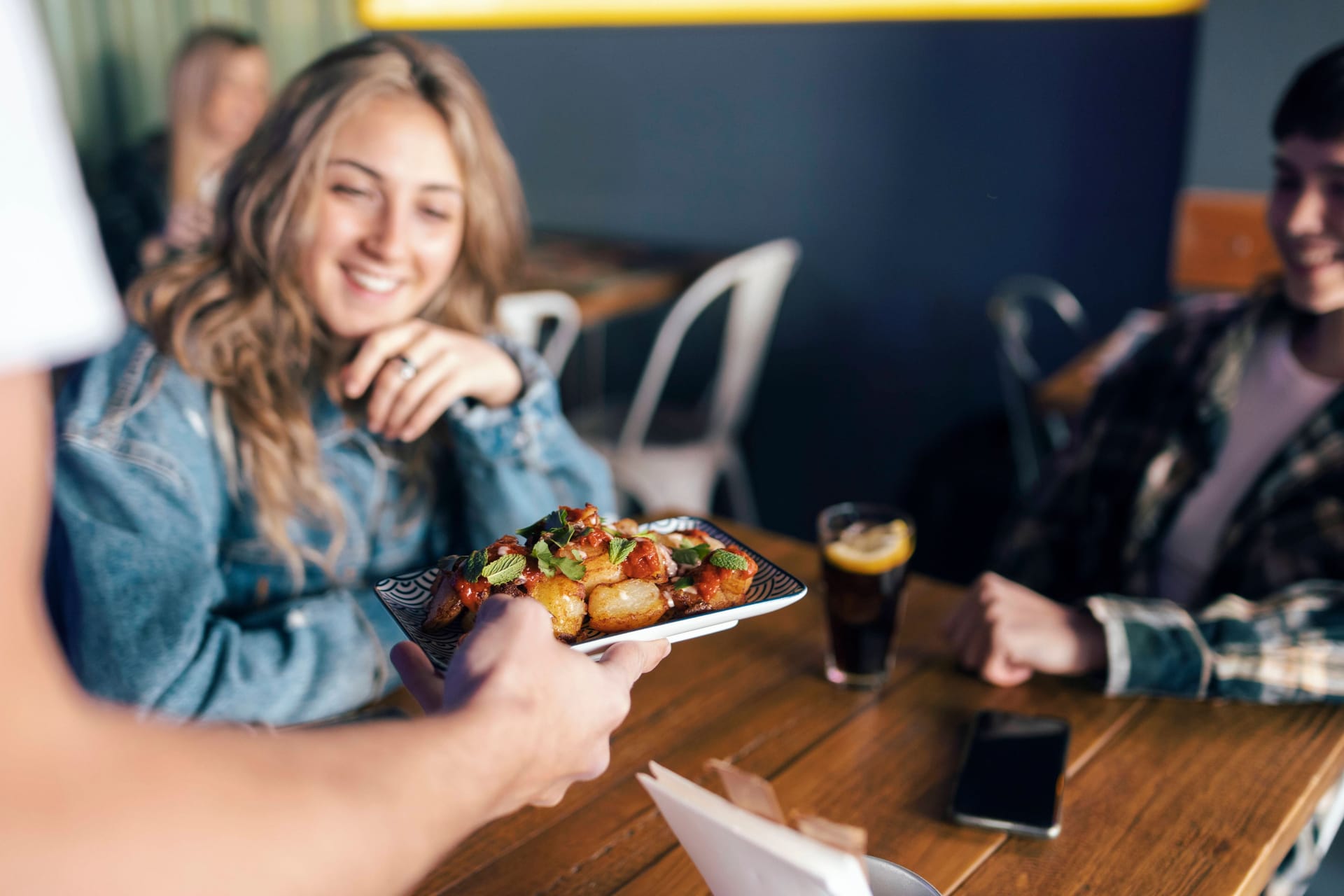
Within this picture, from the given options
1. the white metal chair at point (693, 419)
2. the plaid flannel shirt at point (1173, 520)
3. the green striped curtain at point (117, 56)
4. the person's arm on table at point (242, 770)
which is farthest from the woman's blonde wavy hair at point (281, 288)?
the green striped curtain at point (117, 56)

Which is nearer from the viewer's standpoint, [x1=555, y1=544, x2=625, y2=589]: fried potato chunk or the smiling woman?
[x1=555, y1=544, x2=625, y2=589]: fried potato chunk

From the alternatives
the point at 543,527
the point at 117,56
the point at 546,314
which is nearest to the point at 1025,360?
the point at 546,314

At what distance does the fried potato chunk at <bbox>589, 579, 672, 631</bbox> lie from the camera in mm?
792

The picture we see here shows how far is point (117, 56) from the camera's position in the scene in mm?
3986

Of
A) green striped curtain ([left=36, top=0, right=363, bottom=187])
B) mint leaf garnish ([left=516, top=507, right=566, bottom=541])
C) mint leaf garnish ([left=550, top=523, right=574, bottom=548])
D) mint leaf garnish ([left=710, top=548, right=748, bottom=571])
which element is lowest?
mint leaf garnish ([left=710, top=548, right=748, bottom=571])

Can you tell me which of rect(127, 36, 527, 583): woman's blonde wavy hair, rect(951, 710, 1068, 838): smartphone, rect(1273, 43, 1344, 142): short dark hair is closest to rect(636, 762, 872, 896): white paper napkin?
rect(951, 710, 1068, 838): smartphone

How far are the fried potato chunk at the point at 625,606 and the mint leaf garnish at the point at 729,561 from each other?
54 mm

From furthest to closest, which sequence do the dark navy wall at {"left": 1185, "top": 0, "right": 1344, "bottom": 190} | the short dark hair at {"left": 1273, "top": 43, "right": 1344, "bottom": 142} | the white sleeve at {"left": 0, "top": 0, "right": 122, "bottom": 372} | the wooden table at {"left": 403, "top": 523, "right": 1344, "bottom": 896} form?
the dark navy wall at {"left": 1185, "top": 0, "right": 1344, "bottom": 190}
the short dark hair at {"left": 1273, "top": 43, "right": 1344, "bottom": 142}
the wooden table at {"left": 403, "top": 523, "right": 1344, "bottom": 896}
the white sleeve at {"left": 0, "top": 0, "right": 122, "bottom": 372}

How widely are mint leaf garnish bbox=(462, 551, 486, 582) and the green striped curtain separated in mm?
3789

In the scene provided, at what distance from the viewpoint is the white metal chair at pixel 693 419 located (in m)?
3.03

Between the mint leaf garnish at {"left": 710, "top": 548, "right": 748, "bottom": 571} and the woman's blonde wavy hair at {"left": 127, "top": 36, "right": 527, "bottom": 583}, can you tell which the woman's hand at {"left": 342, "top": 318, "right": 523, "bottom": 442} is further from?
the mint leaf garnish at {"left": 710, "top": 548, "right": 748, "bottom": 571}

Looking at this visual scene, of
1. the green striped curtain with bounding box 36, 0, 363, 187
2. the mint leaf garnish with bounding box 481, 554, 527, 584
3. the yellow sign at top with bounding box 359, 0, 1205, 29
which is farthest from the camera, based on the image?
the green striped curtain with bounding box 36, 0, 363, 187

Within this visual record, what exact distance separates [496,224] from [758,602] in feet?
3.00

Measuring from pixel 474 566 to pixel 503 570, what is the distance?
25 millimetres
